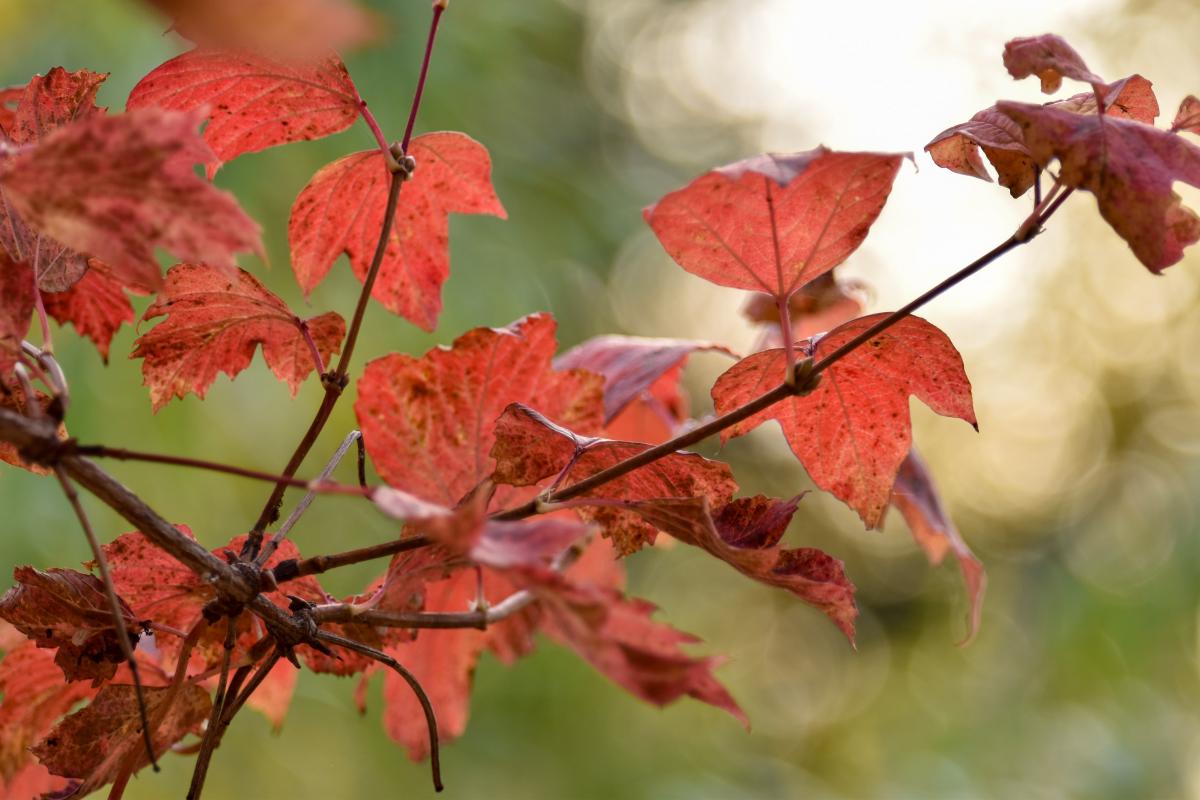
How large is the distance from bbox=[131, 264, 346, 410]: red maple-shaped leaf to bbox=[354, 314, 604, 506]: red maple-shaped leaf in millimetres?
39

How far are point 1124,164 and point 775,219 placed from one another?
0.42ft

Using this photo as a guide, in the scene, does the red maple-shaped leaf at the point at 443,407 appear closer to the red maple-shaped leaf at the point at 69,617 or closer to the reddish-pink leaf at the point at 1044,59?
the red maple-shaped leaf at the point at 69,617

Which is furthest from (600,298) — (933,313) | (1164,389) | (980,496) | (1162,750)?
(1164,389)

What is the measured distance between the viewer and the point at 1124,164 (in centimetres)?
37

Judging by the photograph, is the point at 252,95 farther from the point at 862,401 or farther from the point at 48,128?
the point at 862,401

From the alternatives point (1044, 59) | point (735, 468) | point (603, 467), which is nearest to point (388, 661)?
point (603, 467)

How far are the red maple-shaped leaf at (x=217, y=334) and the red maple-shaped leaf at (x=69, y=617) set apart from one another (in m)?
0.09

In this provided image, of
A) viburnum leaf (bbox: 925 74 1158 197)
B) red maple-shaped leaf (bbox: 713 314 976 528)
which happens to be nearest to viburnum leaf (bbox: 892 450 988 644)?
red maple-shaped leaf (bbox: 713 314 976 528)

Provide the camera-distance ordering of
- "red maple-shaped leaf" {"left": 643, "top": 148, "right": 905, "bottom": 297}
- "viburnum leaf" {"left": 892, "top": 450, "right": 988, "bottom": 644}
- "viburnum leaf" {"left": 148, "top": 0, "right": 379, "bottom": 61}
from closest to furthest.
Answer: "viburnum leaf" {"left": 148, "top": 0, "right": 379, "bottom": 61} < "red maple-shaped leaf" {"left": 643, "top": 148, "right": 905, "bottom": 297} < "viburnum leaf" {"left": 892, "top": 450, "right": 988, "bottom": 644}

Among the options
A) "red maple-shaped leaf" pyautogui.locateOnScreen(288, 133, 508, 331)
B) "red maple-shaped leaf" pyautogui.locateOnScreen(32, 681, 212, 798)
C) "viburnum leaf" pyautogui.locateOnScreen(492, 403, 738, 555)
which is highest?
"red maple-shaped leaf" pyautogui.locateOnScreen(288, 133, 508, 331)

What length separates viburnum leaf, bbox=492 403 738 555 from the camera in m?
0.43

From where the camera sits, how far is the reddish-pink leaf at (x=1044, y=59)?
42cm

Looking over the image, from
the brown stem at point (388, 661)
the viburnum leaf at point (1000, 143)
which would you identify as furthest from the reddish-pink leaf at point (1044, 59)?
the brown stem at point (388, 661)

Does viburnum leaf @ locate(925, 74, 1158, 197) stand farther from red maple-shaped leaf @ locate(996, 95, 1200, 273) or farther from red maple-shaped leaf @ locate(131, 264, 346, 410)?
red maple-shaped leaf @ locate(131, 264, 346, 410)
